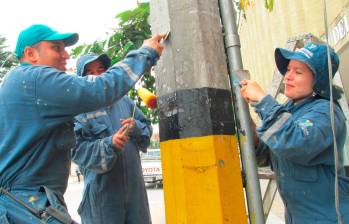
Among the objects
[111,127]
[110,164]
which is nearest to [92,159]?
[110,164]

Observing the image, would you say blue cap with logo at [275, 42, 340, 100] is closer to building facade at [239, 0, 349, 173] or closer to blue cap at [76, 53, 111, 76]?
building facade at [239, 0, 349, 173]

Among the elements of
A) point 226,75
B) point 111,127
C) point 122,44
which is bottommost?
point 111,127

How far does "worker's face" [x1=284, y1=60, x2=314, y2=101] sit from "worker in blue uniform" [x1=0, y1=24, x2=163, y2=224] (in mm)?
825

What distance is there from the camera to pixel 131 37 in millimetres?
3924

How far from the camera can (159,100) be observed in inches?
104

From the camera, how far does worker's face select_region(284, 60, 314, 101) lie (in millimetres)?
2371

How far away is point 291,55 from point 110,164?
151 centimetres

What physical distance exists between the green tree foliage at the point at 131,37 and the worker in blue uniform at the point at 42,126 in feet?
4.15

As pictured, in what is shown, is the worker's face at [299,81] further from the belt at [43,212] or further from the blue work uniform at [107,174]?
the belt at [43,212]

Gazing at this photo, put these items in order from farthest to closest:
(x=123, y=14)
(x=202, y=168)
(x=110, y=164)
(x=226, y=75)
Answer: (x=123, y=14) → (x=110, y=164) → (x=226, y=75) → (x=202, y=168)

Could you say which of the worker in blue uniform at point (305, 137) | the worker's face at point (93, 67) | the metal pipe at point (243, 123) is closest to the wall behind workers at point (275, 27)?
the metal pipe at point (243, 123)

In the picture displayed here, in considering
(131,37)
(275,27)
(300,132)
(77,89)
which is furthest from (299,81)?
(275,27)

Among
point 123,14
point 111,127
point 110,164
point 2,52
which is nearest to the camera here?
point 110,164

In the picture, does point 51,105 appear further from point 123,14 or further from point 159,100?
point 123,14
